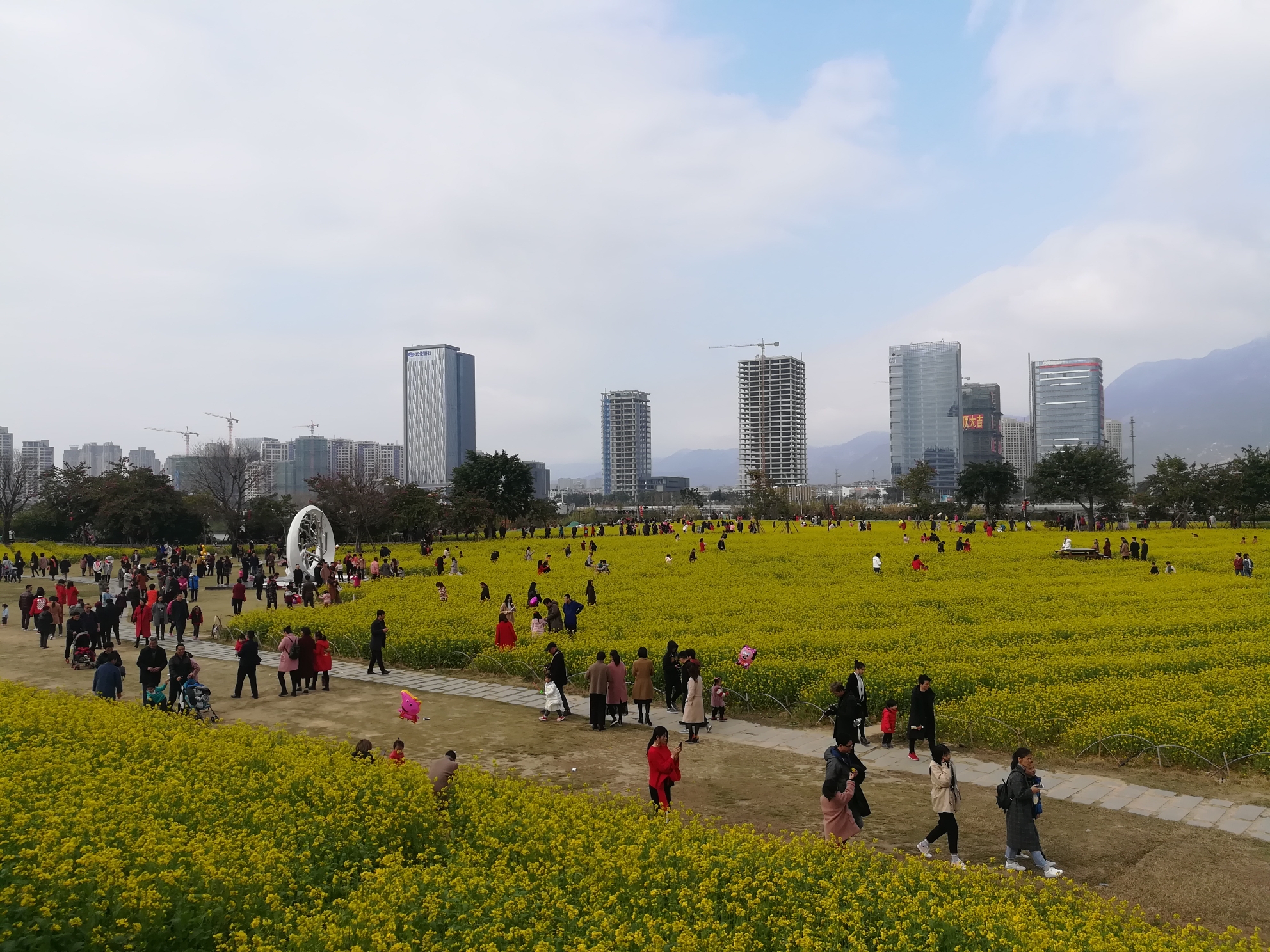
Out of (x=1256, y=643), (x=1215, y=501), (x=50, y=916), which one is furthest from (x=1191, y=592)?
(x=1215, y=501)

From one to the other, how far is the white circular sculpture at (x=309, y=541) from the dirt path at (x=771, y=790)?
1448 cm

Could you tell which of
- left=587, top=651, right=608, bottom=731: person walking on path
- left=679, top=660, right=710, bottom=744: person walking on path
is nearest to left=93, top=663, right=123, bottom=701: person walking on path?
left=587, top=651, right=608, bottom=731: person walking on path

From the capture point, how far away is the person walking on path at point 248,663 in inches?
695

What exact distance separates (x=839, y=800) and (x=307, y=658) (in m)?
13.2

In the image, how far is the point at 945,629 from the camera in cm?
2238

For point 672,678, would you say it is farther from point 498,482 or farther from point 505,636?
point 498,482

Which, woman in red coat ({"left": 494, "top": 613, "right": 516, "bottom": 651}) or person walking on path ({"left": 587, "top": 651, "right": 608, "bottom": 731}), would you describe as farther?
woman in red coat ({"left": 494, "top": 613, "right": 516, "bottom": 651})

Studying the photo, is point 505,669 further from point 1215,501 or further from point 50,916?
point 1215,501

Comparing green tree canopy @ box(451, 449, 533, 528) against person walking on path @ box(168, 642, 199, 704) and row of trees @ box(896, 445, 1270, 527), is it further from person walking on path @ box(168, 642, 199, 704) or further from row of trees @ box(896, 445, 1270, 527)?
person walking on path @ box(168, 642, 199, 704)

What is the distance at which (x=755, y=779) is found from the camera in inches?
497

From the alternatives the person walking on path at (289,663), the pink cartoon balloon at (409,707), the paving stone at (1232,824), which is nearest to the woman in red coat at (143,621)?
the person walking on path at (289,663)

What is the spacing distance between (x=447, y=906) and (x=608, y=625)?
16.4 metres

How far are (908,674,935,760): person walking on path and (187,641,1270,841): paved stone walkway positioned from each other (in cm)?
39

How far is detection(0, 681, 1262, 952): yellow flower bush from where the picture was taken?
20.2 feet
